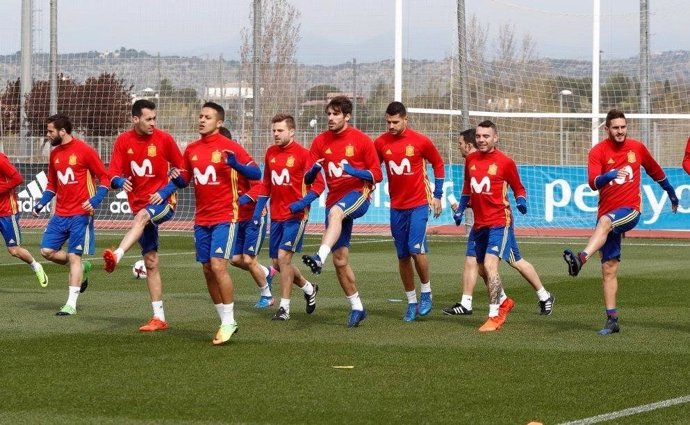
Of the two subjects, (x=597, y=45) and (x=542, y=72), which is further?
(x=542, y=72)

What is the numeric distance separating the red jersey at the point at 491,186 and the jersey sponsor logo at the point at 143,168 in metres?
3.34

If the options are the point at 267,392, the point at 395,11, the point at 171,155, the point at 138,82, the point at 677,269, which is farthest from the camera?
the point at 138,82

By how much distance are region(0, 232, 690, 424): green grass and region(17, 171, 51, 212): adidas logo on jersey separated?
18.9 metres

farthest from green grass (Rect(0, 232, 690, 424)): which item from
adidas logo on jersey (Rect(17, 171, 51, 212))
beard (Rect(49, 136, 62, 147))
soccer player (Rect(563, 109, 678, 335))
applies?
adidas logo on jersey (Rect(17, 171, 51, 212))

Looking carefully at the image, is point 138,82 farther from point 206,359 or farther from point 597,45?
point 206,359

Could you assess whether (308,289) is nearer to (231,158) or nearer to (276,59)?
(231,158)

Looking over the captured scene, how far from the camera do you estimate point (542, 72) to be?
37.5 m

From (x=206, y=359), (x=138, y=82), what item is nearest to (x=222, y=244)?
(x=206, y=359)

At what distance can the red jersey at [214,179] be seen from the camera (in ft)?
41.8

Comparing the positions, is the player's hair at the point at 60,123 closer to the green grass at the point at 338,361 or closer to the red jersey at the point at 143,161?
the red jersey at the point at 143,161

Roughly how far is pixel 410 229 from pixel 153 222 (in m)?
2.85

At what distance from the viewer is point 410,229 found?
581 inches

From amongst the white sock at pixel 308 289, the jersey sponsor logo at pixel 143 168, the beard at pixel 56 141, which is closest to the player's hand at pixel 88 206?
the beard at pixel 56 141

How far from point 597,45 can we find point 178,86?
1487cm
